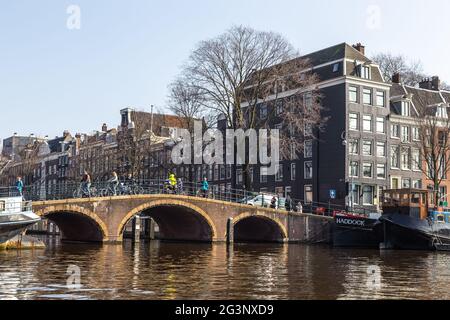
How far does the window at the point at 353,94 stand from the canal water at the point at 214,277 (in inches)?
1025

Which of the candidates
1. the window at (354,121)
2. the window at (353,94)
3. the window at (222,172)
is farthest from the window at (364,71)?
the window at (222,172)

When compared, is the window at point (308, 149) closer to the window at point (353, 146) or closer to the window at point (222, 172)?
the window at point (353, 146)

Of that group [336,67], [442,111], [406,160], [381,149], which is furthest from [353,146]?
[442,111]

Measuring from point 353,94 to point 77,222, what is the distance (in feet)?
84.4

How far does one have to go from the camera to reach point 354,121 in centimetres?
5369

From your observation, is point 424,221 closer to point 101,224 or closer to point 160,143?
point 101,224

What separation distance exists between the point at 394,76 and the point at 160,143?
78.9 feet

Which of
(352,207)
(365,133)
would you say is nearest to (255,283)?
(352,207)

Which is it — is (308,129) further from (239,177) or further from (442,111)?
(442,111)

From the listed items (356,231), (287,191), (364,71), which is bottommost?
(356,231)

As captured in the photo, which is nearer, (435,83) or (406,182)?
(406,182)

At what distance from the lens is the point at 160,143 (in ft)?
213

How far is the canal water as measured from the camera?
A: 16141mm
